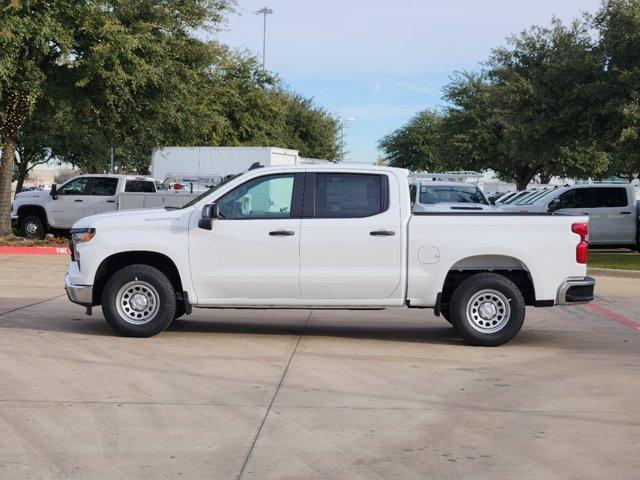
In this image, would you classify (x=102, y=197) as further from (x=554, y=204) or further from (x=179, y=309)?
(x=179, y=309)

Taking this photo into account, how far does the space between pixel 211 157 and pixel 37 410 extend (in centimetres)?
3284

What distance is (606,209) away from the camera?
26.6 metres

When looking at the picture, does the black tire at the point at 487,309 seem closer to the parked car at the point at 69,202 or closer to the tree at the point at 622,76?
the tree at the point at 622,76

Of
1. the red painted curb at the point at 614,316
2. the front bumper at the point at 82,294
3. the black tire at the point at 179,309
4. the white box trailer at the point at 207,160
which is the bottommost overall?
the red painted curb at the point at 614,316

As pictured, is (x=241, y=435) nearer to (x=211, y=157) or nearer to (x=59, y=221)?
(x=59, y=221)

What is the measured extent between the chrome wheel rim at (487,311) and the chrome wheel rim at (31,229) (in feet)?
64.6

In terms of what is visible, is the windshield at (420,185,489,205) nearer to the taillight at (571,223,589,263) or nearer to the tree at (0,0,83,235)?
the tree at (0,0,83,235)

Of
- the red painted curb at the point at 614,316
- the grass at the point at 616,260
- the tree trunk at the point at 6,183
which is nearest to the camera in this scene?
the red painted curb at the point at 614,316

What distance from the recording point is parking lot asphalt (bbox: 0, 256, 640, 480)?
6492mm

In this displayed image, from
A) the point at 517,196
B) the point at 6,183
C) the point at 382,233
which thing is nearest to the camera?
the point at 382,233

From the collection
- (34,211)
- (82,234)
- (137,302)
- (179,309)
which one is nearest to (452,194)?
(34,211)

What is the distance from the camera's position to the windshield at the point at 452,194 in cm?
2484

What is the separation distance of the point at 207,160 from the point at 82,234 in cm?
2918

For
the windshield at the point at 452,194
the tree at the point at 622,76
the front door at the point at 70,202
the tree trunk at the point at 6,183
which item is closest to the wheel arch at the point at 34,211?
the front door at the point at 70,202
